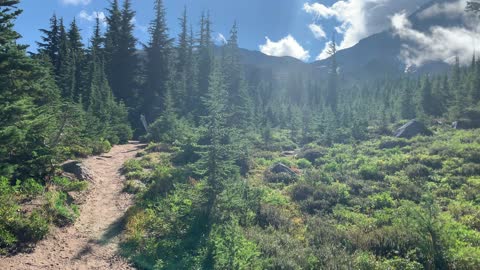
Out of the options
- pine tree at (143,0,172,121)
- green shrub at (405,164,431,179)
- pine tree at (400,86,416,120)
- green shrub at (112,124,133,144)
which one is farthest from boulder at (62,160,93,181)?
pine tree at (400,86,416,120)

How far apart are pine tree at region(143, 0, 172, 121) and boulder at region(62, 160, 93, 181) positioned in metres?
25.0

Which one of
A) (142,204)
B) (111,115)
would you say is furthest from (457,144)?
(111,115)

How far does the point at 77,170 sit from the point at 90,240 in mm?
6496

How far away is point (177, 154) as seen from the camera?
24828mm

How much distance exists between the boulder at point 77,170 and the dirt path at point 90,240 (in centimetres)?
49

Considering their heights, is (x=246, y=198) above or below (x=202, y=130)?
below

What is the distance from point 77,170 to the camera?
18.5 m

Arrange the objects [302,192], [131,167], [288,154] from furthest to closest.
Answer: [288,154] → [131,167] → [302,192]

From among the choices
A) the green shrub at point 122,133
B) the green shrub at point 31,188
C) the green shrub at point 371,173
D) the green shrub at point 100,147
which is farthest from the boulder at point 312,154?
the green shrub at point 31,188

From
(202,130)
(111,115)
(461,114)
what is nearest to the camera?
(202,130)

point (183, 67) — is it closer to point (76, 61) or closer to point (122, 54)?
point (122, 54)

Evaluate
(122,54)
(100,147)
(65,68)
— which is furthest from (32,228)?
(122,54)

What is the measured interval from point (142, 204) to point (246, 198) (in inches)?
194

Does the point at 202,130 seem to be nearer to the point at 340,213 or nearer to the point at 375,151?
the point at 340,213
